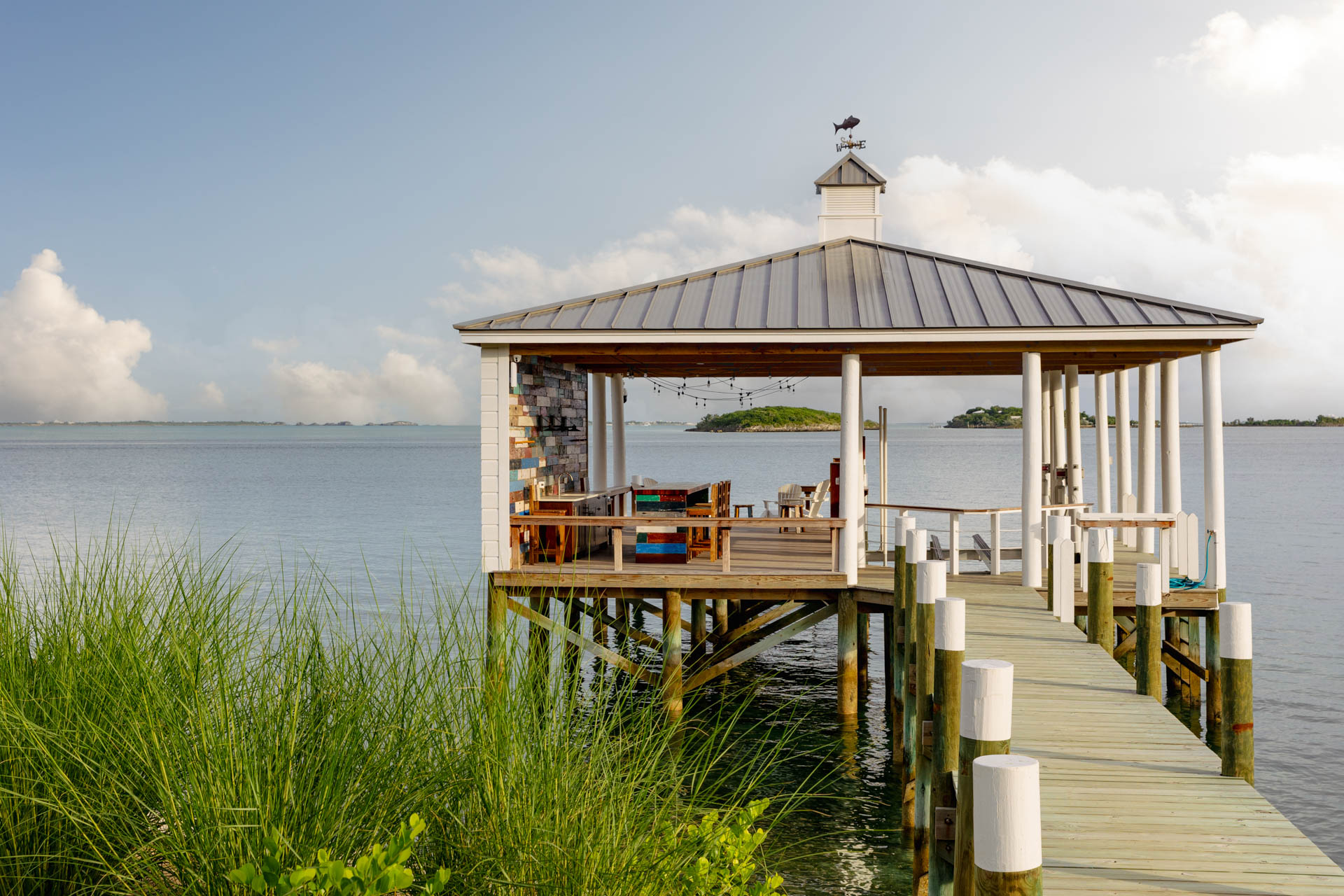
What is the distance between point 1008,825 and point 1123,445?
13.4 m

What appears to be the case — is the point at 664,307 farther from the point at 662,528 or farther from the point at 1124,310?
the point at 1124,310

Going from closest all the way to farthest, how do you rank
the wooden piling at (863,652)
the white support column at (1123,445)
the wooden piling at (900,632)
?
the wooden piling at (900,632), the wooden piling at (863,652), the white support column at (1123,445)

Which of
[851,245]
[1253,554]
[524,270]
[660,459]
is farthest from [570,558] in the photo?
[660,459]

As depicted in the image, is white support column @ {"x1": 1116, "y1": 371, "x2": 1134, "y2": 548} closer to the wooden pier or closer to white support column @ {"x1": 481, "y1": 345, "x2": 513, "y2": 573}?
the wooden pier

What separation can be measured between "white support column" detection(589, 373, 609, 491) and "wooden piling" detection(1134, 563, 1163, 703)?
8.92m

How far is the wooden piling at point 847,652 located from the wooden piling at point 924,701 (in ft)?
10.6

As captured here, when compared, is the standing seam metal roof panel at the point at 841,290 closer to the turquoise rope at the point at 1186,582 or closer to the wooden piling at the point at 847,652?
the wooden piling at the point at 847,652

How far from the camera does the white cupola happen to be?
14398 millimetres

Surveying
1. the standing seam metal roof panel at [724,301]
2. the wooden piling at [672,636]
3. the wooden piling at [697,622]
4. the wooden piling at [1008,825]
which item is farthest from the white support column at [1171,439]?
the wooden piling at [1008,825]

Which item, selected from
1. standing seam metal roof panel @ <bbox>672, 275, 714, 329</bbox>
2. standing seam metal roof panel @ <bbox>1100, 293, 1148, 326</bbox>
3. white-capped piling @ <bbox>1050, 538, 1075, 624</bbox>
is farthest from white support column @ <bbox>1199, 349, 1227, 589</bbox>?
standing seam metal roof panel @ <bbox>672, 275, 714, 329</bbox>

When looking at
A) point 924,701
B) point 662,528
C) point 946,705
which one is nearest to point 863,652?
point 662,528

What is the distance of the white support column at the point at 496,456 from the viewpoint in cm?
1026

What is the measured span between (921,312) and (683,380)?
7087 mm

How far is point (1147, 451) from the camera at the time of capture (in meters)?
13.3
